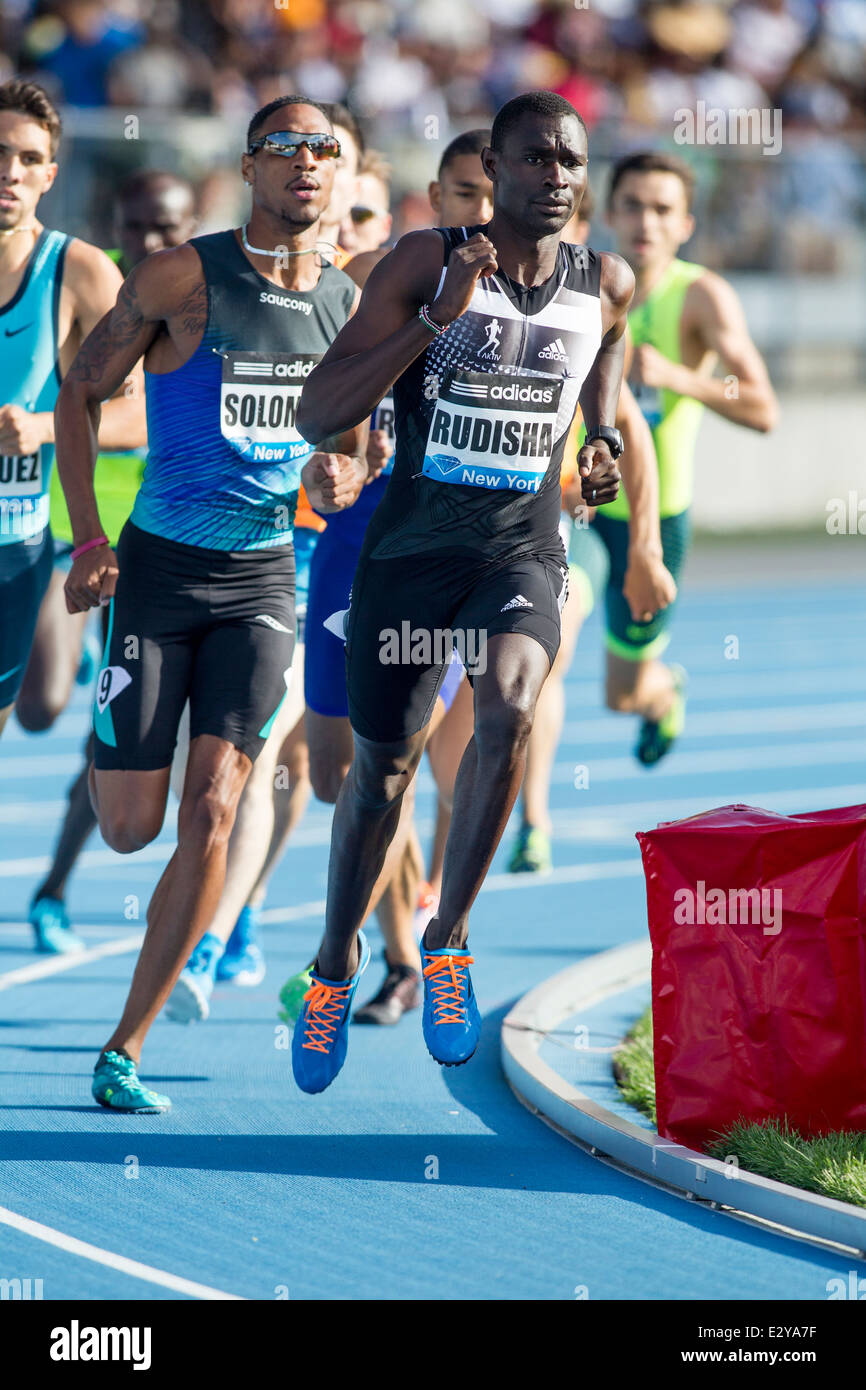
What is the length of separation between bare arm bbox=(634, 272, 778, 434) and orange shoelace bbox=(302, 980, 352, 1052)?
378cm

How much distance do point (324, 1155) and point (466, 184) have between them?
127 inches

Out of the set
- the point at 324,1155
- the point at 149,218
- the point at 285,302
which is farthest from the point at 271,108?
the point at 324,1155

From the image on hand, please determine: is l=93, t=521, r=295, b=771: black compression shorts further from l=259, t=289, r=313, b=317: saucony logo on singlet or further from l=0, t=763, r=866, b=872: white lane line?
l=0, t=763, r=866, b=872: white lane line

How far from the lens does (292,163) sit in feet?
18.1

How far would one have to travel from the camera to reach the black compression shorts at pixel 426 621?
5035mm

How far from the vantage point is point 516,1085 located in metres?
6.04

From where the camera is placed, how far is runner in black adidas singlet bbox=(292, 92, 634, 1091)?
4848mm

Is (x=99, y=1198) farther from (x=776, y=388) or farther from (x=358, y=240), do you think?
(x=776, y=388)

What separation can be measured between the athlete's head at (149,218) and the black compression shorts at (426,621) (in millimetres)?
3230

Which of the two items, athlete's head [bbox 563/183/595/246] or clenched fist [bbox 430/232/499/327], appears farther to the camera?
athlete's head [bbox 563/183/595/246]

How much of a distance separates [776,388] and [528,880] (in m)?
15.8

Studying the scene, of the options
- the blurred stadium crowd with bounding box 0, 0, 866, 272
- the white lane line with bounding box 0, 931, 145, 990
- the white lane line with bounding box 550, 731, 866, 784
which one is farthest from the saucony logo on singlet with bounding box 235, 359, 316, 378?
the blurred stadium crowd with bounding box 0, 0, 866, 272
